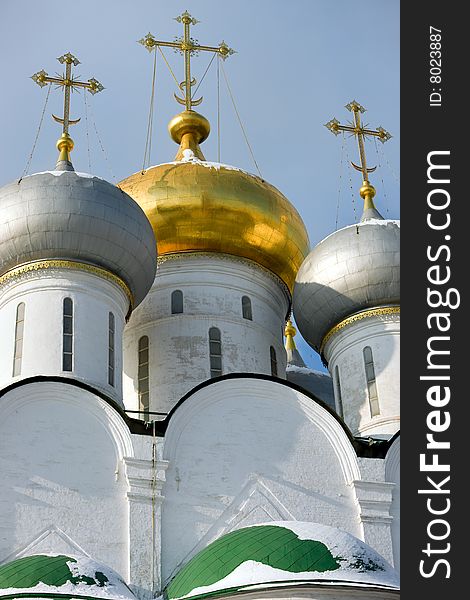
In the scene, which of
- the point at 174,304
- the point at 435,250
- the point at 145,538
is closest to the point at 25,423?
the point at 145,538

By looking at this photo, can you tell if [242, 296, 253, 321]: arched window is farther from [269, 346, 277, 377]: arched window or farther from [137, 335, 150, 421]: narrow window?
[137, 335, 150, 421]: narrow window

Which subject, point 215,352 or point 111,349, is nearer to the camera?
point 111,349

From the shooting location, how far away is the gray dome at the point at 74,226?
10.7m

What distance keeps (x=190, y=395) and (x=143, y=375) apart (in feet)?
7.14

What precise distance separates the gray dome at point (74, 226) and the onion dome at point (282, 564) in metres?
3.65

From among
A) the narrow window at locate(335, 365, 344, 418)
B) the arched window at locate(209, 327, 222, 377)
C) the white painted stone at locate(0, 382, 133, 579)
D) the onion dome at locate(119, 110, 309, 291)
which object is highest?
the onion dome at locate(119, 110, 309, 291)

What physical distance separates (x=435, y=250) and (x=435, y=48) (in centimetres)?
115

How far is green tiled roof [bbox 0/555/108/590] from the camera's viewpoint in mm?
7371

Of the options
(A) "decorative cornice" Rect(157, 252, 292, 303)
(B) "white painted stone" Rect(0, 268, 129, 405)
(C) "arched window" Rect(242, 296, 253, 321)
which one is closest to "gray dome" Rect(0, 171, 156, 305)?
(B) "white painted stone" Rect(0, 268, 129, 405)

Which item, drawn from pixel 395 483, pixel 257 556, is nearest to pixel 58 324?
pixel 395 483

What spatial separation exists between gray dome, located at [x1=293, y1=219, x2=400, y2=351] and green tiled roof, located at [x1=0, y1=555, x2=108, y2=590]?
15.2 feet

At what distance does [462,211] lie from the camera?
249 inches

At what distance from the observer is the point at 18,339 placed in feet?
34.7

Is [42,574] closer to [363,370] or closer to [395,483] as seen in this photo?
[395,483]
